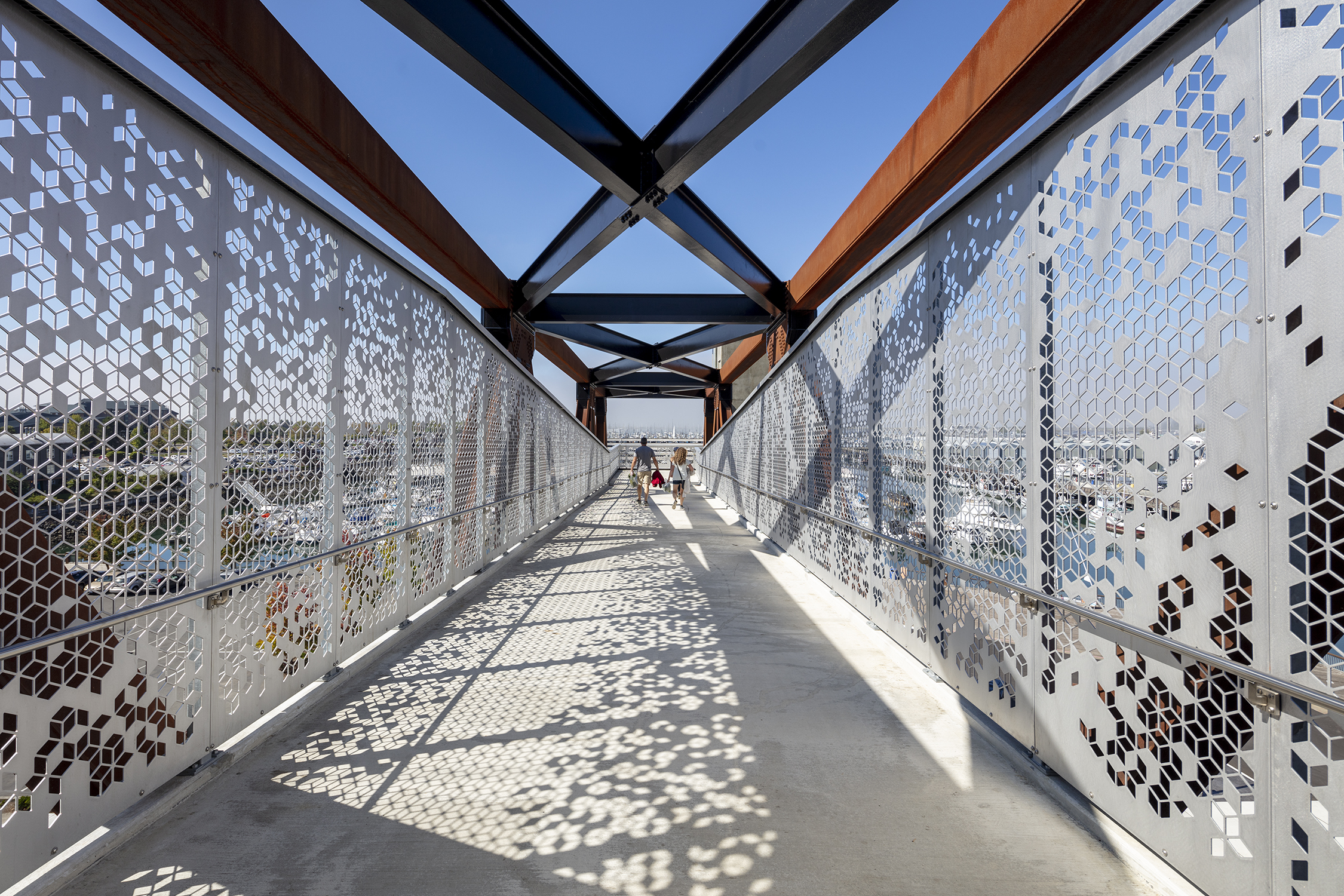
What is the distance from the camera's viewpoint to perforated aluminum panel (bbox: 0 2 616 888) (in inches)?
74.0

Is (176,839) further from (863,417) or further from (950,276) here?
(863,417)

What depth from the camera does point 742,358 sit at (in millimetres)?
18844

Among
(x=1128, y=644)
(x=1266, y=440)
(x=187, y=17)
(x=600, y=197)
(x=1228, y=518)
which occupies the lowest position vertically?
(x=1128, y=644)

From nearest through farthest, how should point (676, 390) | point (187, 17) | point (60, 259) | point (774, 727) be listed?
point (60, 259)
point (774, 727)
point (187, 17)
point (676, 390)

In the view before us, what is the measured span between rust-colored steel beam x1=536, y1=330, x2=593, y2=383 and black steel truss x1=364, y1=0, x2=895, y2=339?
660 cm

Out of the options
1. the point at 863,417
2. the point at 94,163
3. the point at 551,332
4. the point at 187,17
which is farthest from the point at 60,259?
the point at 551,332

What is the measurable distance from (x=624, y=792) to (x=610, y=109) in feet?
19.6

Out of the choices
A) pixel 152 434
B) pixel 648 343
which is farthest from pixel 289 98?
pixel 648 343

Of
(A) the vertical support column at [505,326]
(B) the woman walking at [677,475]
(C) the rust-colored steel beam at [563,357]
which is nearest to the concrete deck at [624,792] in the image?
(A) the vertical support column at [505,326]

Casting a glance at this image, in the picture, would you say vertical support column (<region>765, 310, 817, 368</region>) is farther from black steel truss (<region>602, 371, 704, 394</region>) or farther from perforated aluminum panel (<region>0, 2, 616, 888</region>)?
black steel truss (<region>602, 371, 704, 394</region>)

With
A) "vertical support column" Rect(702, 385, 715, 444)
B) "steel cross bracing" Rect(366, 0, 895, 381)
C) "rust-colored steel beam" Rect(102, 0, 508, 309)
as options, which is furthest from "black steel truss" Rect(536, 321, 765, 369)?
"vertical support column" Rect(702, 385, 715, 444)

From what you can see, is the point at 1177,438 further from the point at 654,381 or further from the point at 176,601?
the point at 654,381

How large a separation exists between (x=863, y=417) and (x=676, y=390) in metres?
23.3

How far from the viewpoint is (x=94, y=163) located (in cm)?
209
